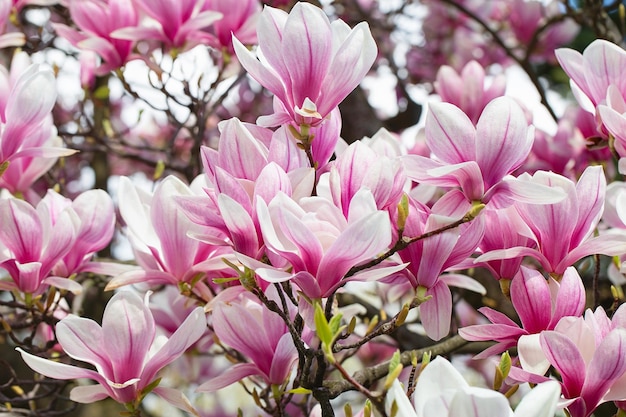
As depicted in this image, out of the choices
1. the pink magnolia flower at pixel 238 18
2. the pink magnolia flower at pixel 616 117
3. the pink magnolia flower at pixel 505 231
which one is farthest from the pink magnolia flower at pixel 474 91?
the pink magnolia flower at pixel 505 231

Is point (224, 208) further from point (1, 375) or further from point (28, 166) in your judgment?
point (1, 375)

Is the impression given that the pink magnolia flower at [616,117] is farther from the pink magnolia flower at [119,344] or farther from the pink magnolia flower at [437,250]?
the pink magnolia flower at [119,344]

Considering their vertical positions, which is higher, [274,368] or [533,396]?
[533,396]

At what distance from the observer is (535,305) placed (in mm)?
1019

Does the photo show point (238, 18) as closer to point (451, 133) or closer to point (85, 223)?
point (85, 223)

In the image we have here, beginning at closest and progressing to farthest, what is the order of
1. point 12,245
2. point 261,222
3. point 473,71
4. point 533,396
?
point 533,396, point 261,222, point 12,245, point 473,71

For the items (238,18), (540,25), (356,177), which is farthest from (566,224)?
(540,25)

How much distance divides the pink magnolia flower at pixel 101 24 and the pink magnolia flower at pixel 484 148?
98 centimetres

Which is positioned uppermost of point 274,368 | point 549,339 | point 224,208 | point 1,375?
point 224,208

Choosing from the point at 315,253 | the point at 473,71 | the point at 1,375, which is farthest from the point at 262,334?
the point at 1,375

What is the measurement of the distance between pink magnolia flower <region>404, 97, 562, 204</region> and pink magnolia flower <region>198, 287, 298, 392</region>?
0.33 metres

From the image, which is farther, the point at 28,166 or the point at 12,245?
the point at 28,166

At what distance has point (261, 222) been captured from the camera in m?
Answer: 0.88

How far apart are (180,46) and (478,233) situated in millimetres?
985
